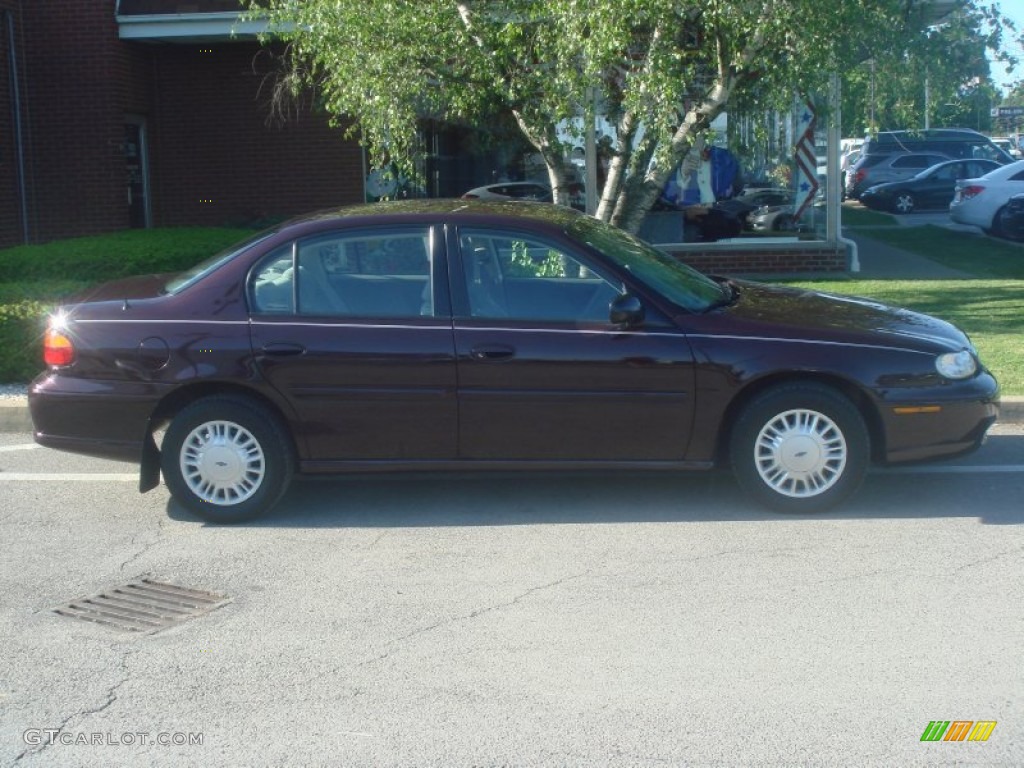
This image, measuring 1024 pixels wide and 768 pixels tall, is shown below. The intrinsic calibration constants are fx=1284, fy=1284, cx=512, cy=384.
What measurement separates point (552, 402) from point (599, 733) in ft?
8.09

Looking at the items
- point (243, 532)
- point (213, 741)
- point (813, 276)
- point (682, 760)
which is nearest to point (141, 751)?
point (213, 741)

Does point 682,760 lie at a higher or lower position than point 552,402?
lower

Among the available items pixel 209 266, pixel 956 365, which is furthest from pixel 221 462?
pixel 956 365

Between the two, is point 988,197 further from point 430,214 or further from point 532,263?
point 430,214

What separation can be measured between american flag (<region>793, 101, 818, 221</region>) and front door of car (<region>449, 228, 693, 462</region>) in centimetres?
1026

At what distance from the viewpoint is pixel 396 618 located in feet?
17.7

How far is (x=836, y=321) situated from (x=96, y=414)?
12.9 feet

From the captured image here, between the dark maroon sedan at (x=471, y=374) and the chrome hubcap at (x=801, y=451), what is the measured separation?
0.03 ft

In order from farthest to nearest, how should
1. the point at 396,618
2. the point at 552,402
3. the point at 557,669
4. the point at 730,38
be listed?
the point at 730,38 → the point at 552,402 → the point at 396,618 → the point at 557,669

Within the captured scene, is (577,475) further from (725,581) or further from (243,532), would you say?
(243,532)

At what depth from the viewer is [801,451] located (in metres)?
6.56

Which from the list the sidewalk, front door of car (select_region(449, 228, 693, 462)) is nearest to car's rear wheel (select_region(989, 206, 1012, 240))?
the sidewalk

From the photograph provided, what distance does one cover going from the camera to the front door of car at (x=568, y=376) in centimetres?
650

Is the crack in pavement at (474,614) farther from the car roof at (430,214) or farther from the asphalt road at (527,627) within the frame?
the car roof at (430,214)
